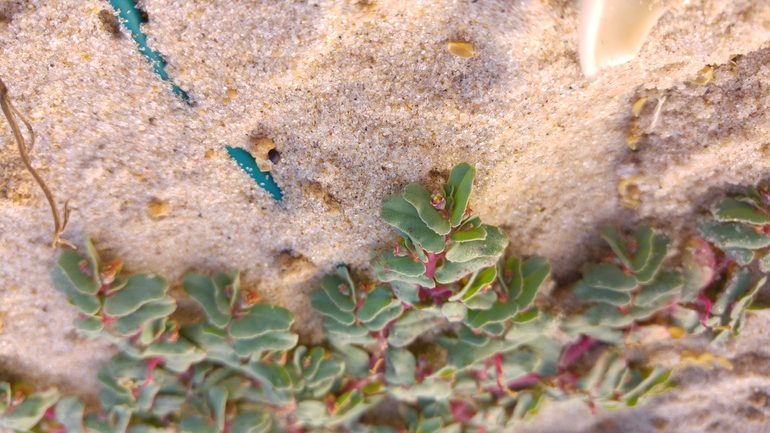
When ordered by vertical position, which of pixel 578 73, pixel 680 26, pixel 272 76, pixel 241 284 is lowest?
pixel 241 284

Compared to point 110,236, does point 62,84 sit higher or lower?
higher

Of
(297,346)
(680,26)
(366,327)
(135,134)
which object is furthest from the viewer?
(297,346)

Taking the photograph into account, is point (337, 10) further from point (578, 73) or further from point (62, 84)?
point (62, 84)

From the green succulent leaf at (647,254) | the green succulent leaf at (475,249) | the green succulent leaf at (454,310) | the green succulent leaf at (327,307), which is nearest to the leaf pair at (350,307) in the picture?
the green succulent leaf at (327,307)

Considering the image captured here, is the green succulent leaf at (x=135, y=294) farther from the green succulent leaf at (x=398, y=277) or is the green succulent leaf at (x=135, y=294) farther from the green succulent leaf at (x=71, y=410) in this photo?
the green succulent leaf at (x=398, y=277)

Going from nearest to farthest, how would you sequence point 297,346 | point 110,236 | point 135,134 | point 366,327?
point 135,134, point 110,236, point 366,327, point 297,346

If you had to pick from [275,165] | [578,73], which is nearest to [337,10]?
[275,165]

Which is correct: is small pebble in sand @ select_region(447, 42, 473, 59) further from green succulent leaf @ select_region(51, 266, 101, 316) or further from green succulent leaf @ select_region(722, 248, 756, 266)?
green succulent leaf @ select_region(51, 266, 101, 316)
